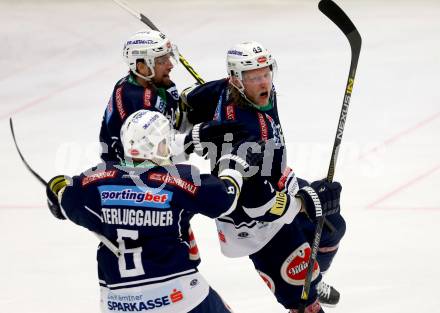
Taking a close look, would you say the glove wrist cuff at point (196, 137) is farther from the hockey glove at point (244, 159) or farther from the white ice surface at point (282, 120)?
the white ice surface at point (282, 120)

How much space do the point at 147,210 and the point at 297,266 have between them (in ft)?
3.58

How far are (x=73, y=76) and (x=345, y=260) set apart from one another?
3.83m

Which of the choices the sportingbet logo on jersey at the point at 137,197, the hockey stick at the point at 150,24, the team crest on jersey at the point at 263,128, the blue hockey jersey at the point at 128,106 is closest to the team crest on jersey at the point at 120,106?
the blue hockey jersey at the point at 128,106

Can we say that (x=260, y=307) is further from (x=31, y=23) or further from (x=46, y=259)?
(x=31, y=23)

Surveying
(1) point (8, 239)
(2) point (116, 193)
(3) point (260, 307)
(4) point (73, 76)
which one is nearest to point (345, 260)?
(3) point (260, 307)

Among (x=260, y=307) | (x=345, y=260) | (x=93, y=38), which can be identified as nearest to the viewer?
(x=260, y=307)

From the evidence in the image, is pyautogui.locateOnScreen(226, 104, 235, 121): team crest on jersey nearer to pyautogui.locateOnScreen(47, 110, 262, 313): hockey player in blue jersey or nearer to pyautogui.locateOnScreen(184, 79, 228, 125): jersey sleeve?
pyautogui.locateOnScreen(184, 79, 228, 125): jersey sleeve

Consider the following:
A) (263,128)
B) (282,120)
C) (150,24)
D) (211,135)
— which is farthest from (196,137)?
(282,120)

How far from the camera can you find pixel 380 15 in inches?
384

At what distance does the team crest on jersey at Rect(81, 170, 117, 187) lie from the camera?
352 centimetres

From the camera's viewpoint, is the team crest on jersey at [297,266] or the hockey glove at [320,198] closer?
the hockey glove at [320,198]

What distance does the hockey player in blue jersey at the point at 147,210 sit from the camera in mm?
3492

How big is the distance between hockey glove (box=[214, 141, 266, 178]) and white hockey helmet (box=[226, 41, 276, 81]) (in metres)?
0.34

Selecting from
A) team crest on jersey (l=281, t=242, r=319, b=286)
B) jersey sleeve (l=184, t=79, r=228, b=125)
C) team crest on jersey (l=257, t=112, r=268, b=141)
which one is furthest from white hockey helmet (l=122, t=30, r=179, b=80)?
team crest on jersey (l=281, t=242, r=319, b=286)
